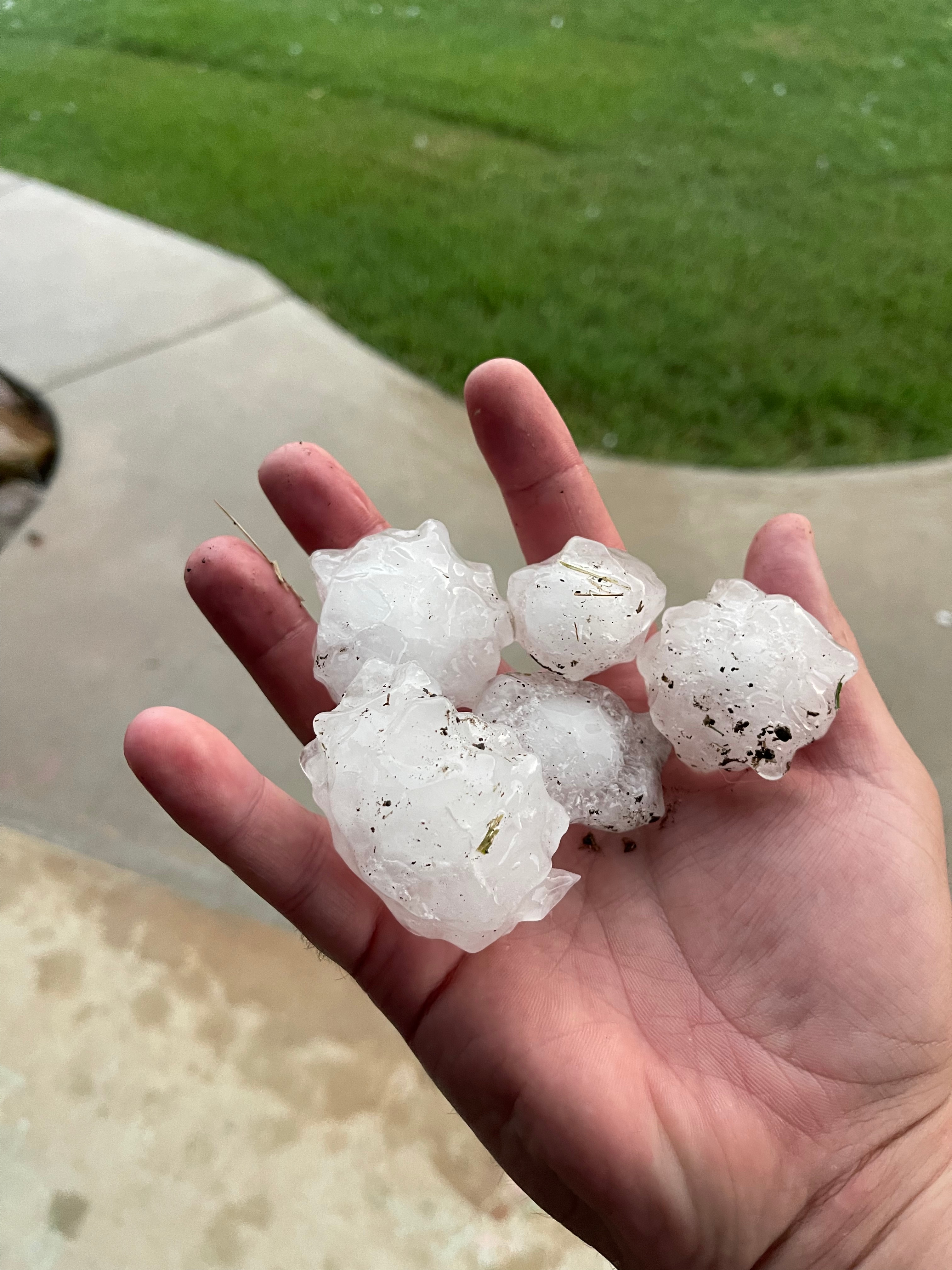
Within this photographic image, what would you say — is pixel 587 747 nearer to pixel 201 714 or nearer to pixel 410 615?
pixel 410 615

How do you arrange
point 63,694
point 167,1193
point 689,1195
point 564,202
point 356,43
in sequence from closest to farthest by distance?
point 689,1195
point 167,1193
point 63,694
point 564,202
point 356,43

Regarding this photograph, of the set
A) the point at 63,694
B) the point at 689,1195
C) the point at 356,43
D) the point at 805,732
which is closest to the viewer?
the point at 689,1195

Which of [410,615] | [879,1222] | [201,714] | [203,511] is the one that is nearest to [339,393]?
[203,511]

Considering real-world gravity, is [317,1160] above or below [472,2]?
below

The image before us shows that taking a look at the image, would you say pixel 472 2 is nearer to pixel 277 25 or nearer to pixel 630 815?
pixel 277 25

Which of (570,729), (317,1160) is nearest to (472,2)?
(570,729)

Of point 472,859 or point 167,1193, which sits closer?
point 472,859

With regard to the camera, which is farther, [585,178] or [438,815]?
[585,178]
